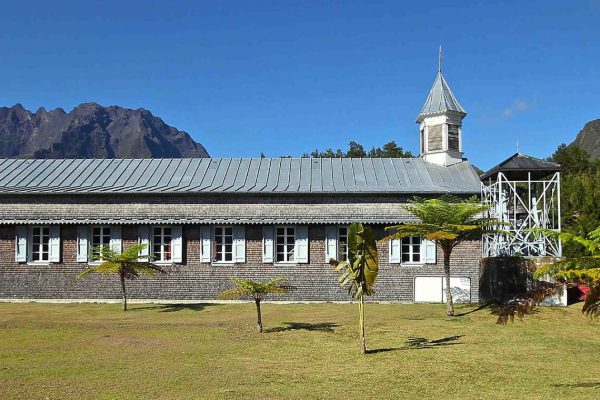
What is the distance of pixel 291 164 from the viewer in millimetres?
29828

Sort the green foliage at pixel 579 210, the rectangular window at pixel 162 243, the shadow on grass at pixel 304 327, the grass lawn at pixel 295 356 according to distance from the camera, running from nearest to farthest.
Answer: the grass lawn at pixel 295 356 < the shadow on grass at pixel 304 327 < the rectangular window at pixel 162 243 < the green foliage at pixel 579 210

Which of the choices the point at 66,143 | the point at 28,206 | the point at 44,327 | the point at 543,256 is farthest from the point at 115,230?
the point at 66,143

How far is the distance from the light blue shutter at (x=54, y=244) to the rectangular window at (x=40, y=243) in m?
0.22

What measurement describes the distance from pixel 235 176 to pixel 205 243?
4026 millimetres

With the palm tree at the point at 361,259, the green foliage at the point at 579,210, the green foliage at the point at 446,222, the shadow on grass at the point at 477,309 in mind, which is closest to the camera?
the palm tree at the point at 361,259

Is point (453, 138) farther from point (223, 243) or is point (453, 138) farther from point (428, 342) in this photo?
point (428, 342)

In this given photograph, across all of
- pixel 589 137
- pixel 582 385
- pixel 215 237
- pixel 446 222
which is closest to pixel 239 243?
pixel 215 237

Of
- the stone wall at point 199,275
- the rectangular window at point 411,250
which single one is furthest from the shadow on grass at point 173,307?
the rectangular window at point 411,250

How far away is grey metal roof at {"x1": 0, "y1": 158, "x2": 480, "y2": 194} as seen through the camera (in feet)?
87.4

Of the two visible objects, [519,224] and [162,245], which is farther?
[162,245]

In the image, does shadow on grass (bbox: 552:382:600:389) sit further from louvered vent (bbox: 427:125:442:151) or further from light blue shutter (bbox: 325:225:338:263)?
louvered vent (bbox: 427:125:442:151)

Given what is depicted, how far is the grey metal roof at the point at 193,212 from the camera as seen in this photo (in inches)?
1008

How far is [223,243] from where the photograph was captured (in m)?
26.0

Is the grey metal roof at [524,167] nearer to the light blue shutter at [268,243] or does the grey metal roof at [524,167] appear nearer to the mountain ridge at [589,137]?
the light blue shutter at [268,243]
